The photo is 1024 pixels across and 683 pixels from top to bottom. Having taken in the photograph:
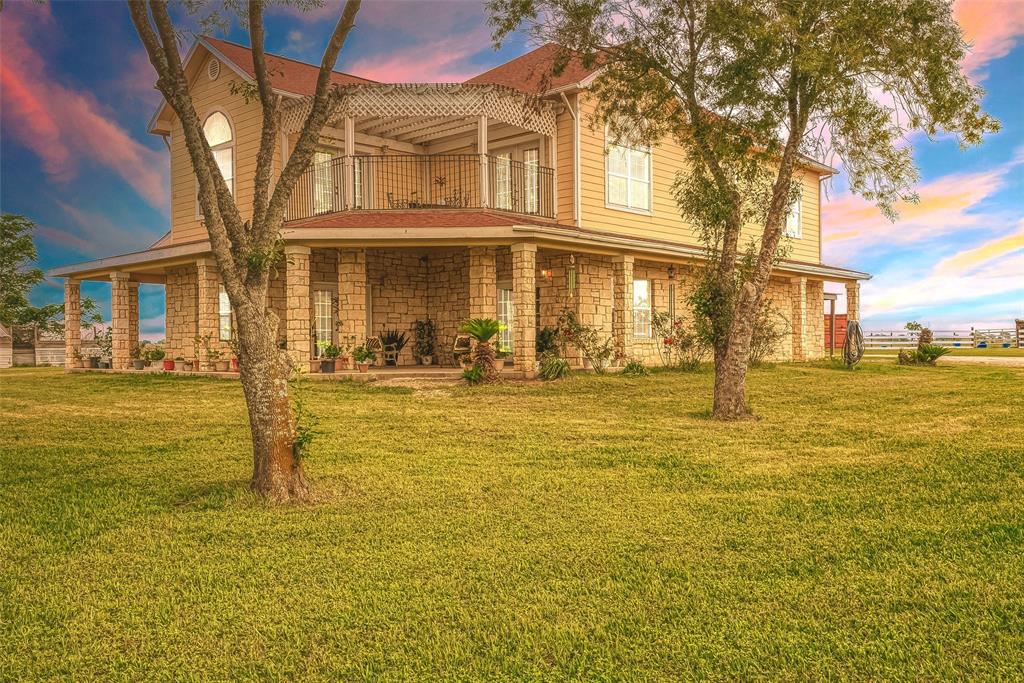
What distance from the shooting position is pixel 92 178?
23.2m

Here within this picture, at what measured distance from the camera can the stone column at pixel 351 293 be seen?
15.6 meters

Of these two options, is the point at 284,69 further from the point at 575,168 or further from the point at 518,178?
the point at 575,168

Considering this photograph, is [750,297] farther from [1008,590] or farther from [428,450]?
[1008,590]

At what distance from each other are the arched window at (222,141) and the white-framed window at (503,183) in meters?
6.80

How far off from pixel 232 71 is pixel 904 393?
56.3 feet

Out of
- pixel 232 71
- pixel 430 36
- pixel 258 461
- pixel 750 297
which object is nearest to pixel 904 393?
pixel 750 297

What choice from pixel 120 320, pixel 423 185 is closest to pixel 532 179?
pixel 423 185

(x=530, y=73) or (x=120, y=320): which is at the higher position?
(x=530, y=73)

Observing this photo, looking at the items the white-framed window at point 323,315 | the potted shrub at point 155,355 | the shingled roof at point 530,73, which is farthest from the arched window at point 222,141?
the shingled roof at point 530,73

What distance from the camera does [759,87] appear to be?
1059 centimetres

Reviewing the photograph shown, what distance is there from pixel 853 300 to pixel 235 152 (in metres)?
19.9

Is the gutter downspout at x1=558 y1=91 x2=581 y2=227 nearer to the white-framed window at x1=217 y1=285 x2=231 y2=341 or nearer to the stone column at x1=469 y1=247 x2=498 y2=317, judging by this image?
the stone column at x1=469 y1=247 x2=498 y2=317

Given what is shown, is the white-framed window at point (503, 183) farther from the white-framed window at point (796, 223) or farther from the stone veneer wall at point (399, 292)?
the white-framed window at point (796, 223)

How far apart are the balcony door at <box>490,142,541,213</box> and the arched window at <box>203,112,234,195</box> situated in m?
6.84
